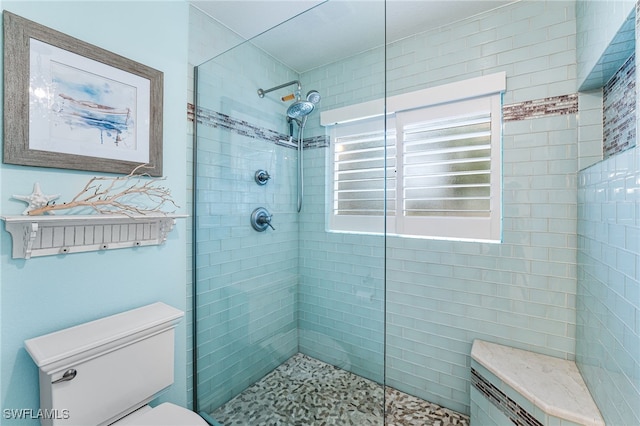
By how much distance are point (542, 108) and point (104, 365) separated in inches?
102

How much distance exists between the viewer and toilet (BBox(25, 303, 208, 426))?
101cm

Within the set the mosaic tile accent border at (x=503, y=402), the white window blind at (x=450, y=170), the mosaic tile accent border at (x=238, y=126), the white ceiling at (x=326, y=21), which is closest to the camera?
the mosaic tile accent border at (x=503, y=402)

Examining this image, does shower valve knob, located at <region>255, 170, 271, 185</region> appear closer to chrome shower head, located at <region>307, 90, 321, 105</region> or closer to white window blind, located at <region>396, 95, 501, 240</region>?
chrome shower head, located at <region>307, 90, 321, 105</region>

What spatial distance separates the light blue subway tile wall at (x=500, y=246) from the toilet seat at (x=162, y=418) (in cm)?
71

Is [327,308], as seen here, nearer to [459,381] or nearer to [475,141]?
[459,381]

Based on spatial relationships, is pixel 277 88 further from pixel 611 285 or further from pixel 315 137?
pixel 611 285

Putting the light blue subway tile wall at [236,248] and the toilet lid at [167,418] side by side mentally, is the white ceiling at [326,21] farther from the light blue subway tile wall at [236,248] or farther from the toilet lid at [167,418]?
the toilet lid at [167,418]

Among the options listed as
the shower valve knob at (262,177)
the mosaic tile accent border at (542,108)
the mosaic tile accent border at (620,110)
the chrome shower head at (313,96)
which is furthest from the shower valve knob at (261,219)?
the mosaic tile accent border at (620,110)

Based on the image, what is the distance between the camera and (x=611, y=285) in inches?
43.9

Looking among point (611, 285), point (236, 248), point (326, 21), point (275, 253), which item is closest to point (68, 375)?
point (236, 248)

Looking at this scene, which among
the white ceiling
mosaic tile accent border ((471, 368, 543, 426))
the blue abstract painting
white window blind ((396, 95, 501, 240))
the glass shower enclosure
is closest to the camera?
the blue abstract painting

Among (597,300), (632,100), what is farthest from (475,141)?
(597,300)

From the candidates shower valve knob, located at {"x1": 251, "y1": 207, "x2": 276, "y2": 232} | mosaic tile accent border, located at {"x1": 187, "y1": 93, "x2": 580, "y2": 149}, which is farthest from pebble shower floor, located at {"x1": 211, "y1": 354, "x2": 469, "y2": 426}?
mosaic tile accent border, located at {"x1": 187, "y1": 93, "x2": 580, "y2": 149}

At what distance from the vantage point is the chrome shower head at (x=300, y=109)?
5.30ft
